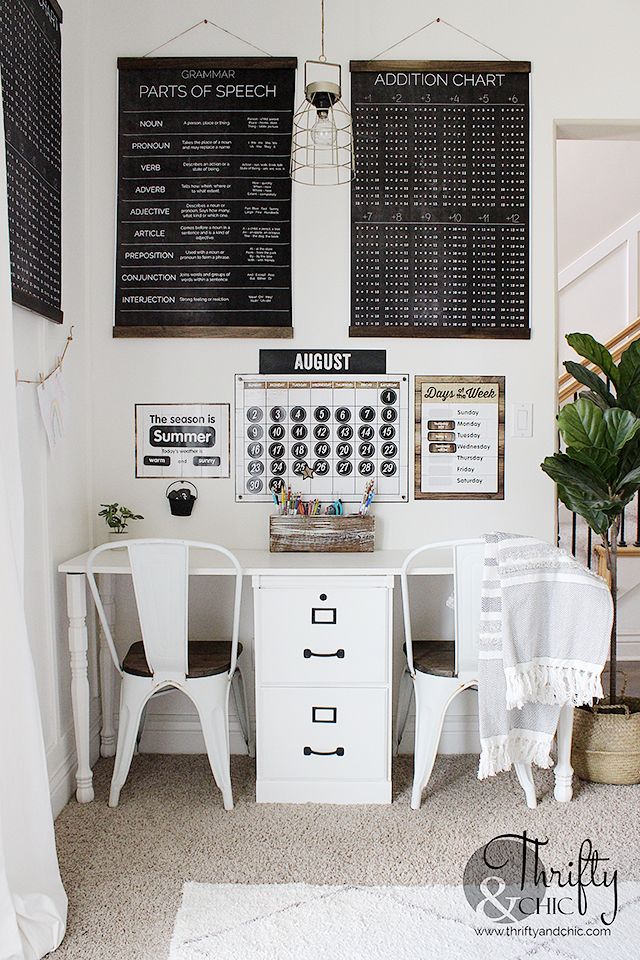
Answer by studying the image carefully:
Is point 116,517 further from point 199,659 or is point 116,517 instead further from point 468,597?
point 468,597

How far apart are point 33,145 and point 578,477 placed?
1961 mm

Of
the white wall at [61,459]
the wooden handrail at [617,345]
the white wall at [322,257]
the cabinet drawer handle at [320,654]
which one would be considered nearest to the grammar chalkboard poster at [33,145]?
the white wall at [61,459]

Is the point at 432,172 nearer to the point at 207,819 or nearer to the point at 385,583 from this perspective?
the point at 385,583

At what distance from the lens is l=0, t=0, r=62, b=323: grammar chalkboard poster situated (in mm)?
2428

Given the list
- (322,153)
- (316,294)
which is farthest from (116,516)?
(322,153)

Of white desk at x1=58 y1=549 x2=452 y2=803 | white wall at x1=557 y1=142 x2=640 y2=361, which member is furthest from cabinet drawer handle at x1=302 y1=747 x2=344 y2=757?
white wall at x1=557 y1=142 x2=640 y2=361

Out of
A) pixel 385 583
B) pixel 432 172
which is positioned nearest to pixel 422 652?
pixel 385 583

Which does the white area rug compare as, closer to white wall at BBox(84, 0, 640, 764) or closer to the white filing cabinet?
the white filing cabinet

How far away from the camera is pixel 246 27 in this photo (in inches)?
125

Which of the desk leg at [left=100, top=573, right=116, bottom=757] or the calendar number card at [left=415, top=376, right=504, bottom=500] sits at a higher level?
the calendar number card at [left=415, top=376, right=504, bottom=500]

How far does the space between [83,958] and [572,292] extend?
5075mm

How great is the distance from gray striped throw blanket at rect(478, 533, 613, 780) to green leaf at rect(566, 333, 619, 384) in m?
0.69

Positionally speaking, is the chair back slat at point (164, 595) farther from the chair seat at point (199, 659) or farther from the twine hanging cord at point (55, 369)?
the twine hanging cord at point (55, 369)

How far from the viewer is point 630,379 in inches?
111
